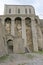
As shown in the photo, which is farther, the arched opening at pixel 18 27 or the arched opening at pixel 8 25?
the arched opening at pixel 8 25

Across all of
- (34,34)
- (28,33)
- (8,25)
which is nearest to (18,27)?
(8,25)

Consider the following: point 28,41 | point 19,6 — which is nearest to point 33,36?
point 28,41

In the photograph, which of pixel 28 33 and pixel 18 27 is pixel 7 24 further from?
pixel 28 33

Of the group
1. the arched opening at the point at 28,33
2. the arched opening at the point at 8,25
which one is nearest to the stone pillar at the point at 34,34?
the arched opening at the point at 28,33

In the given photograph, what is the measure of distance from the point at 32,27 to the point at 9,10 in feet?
46.2

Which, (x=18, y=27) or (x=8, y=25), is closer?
(x=18, y=27)

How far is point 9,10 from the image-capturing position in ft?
189

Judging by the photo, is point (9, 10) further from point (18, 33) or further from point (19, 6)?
point (18, 33)

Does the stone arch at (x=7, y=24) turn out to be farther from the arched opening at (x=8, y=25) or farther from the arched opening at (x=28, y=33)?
the arched opening at (x=28, y=33)

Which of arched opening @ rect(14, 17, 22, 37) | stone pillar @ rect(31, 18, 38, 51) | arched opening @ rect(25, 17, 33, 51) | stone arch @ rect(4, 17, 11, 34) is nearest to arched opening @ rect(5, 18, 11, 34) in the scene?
stone arch @ rect(4, 17, 11, 34)

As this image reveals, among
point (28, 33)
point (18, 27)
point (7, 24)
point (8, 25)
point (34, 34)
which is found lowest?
point (34, 34)

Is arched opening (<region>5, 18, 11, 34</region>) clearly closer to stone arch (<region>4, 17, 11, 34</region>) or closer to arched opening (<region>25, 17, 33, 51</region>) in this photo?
stone arch (<region>4, 17, 11, 34</region>)

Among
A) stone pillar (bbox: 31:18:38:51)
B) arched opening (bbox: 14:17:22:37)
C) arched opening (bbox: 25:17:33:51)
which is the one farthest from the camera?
arched opening (bbox: 14:17:22:37)

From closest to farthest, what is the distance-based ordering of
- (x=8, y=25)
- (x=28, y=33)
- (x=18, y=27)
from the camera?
(x=28, y=33) → (x=18, y=27) → (x=8, y=25)
